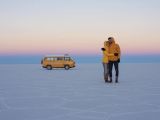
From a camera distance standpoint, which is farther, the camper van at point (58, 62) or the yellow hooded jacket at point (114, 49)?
the camper van at point (58, 62)

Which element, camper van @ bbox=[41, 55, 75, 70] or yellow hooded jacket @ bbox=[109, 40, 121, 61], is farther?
camper van @ bbox=[41, 55, 75, 70]

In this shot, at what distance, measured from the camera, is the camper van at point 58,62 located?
36.2m

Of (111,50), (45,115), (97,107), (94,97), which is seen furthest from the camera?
(111,50)

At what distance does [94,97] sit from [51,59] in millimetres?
25790

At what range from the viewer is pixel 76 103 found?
376 inches

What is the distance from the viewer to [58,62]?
3634 centimetres

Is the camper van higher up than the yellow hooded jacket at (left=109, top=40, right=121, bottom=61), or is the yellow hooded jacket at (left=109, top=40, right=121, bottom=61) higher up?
the yellow hooded jacket at (left=109, top=40, right=121, bottom=61)

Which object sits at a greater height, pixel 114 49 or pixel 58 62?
pixel 114 49

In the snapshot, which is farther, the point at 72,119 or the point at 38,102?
the point at 38,102

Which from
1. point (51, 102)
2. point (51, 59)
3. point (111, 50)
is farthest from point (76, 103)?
point (51, 59)

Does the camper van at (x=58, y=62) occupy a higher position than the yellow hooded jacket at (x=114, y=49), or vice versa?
the yellow hooded jacket at (x=114, y=49)

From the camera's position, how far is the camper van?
36.2 m

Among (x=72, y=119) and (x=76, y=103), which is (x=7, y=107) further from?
(x=72, y=119)

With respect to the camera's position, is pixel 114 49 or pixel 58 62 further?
pixel 58 62
